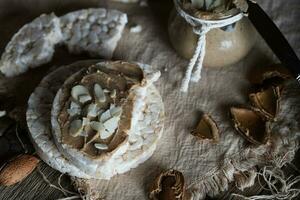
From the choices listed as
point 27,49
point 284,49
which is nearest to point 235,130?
point 284,49

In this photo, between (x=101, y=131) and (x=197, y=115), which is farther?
(x=197, y=115)

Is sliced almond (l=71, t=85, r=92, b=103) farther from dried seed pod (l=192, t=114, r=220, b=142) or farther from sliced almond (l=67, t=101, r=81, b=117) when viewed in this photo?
dried seed pod (l=192, t=114, r=220, b=142)

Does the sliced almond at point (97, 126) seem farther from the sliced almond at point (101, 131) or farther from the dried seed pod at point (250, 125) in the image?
the dried seed pod at point (250, 125)

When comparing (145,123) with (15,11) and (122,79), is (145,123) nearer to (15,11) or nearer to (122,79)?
(122,79)

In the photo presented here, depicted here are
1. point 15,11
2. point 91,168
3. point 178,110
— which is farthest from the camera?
point 15,11

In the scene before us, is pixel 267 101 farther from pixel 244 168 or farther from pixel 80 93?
pixel 80 93

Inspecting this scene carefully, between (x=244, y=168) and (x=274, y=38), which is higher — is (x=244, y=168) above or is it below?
below

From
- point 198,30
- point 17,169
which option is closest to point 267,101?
point 198,30
